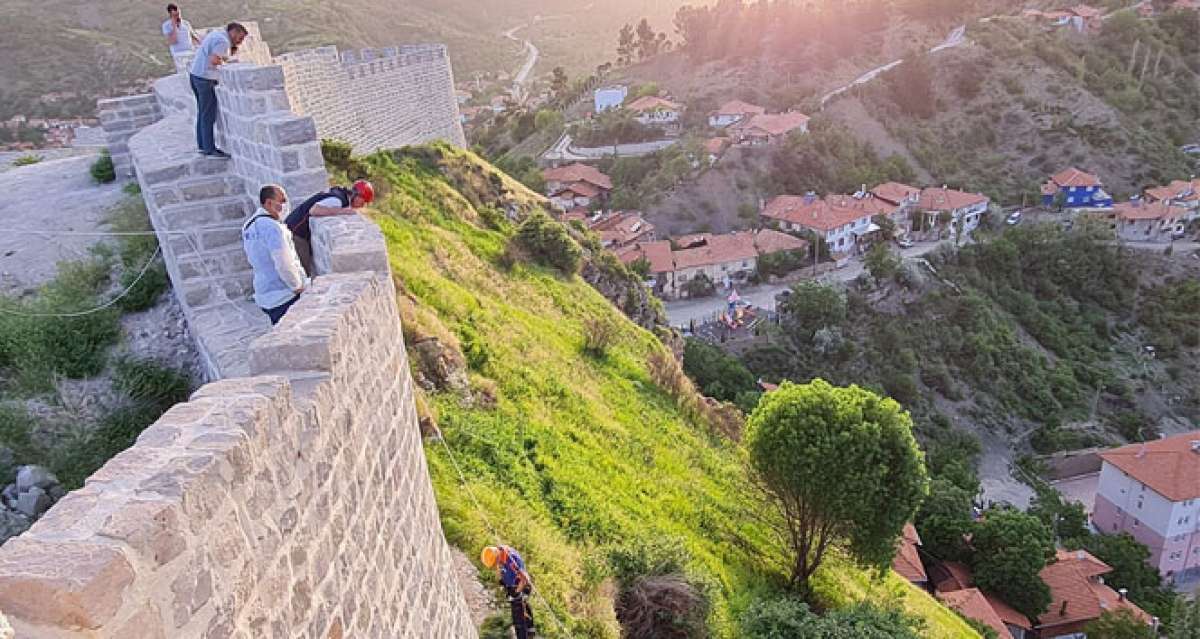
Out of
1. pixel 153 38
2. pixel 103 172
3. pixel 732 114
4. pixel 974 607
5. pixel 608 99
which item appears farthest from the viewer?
pixel 608 99

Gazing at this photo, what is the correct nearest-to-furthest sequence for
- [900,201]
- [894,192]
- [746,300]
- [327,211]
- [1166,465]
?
[327,211], [1166,465], [746,300], [900,201], [894,192]

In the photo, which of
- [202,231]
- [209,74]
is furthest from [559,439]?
[209,74]

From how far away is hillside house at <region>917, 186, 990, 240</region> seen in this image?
45688 millimetres

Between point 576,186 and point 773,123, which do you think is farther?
point 773,123

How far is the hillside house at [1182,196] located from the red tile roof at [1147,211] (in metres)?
0.56

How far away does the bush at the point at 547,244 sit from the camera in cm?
1705

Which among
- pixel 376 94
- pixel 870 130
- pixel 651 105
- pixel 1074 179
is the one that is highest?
pixel 376 94

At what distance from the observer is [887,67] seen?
62344 millimetres

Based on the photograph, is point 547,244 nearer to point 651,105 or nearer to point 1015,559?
point 1015,559

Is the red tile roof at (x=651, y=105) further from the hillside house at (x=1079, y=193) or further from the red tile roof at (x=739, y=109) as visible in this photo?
the hillside house at (x=1079, y=193)

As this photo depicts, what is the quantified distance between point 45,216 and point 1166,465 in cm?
3633

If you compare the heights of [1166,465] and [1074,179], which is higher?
[1074,179]

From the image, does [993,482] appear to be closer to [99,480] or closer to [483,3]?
[99,480]

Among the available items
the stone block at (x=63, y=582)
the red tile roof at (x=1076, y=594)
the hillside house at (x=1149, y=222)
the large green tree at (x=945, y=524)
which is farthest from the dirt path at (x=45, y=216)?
the hillside house at (x=1149, y=222)
